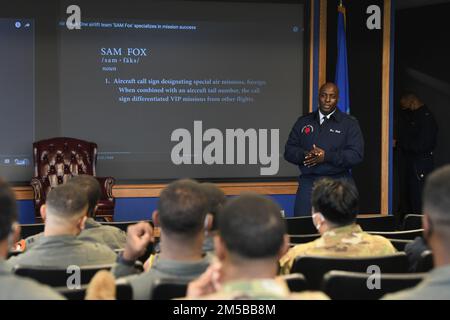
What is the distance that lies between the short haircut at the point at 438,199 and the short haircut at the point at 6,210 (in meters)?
1.09

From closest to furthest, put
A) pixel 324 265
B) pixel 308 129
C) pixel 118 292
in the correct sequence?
pixel 118 292 → pixel 324 265 → pixel 308 129

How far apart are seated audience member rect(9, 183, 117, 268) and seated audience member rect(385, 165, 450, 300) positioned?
5.06 feet

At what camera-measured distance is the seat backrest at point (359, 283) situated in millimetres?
2559

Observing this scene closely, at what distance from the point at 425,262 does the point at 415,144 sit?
6243 millimetres

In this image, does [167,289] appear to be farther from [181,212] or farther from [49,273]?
[49,273]

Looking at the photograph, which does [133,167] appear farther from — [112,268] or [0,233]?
[0,233]

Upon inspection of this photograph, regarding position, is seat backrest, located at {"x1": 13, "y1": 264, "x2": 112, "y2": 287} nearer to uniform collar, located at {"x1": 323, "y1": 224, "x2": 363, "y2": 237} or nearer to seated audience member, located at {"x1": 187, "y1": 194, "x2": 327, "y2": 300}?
seated audience member, located at {"x1": 187, "y1": 194, "x2": 327, "y2": 300}

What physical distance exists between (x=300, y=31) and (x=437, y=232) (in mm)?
6018

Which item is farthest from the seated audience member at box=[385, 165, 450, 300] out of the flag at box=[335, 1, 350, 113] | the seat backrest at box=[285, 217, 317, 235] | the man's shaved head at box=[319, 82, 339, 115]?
the flag at box=[335, 1, 350, 113]

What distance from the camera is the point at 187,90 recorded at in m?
7.50

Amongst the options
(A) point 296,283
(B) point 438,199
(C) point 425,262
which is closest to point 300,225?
(C) point 425,262

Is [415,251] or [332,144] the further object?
[332,144]

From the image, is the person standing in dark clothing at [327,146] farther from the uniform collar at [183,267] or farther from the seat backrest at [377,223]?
the uniform collar at [183,267]
